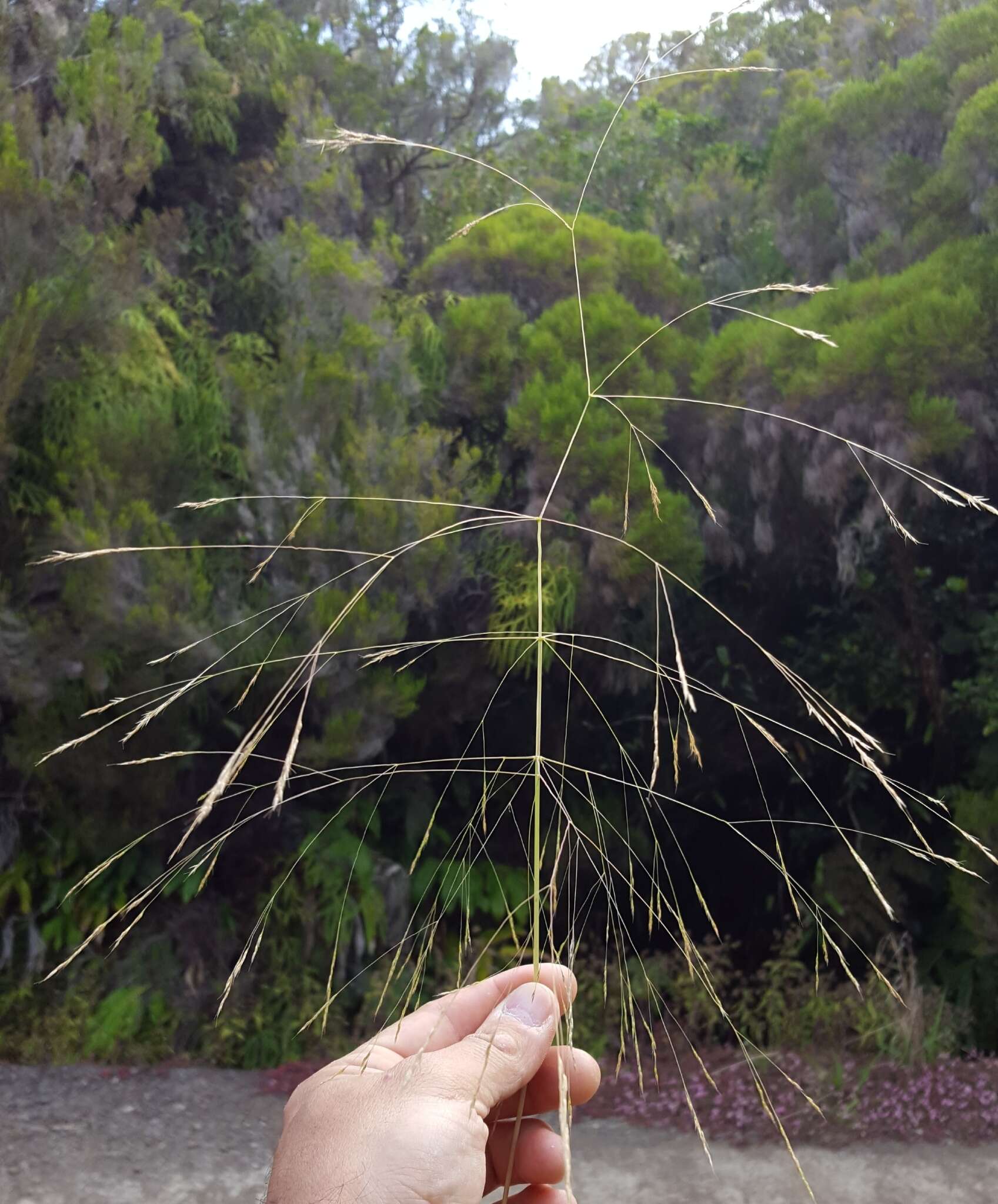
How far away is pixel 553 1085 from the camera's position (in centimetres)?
111

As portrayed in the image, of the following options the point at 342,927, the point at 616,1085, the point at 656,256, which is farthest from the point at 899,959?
the point at 656,256

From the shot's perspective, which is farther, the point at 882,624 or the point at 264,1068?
the point at 882,624

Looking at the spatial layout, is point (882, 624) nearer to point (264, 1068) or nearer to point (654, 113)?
point (264, 1068)

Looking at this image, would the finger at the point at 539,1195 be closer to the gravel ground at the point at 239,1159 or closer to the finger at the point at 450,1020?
the finger at the point at 450,1020

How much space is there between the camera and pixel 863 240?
5949mm

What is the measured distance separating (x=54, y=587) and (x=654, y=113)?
6929 millimetres

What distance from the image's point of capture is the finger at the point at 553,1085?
1096 millimetres

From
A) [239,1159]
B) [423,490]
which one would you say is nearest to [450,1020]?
[239,1159]

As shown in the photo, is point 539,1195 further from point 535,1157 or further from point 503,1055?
point 503,1055

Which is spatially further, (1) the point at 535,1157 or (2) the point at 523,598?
(2) the point at 523,598

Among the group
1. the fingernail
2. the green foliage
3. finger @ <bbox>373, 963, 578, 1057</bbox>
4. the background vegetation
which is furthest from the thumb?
the green foliage

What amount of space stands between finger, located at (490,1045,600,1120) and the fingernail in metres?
0.04

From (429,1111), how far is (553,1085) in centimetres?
15

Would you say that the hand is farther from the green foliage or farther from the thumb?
the green foliage
